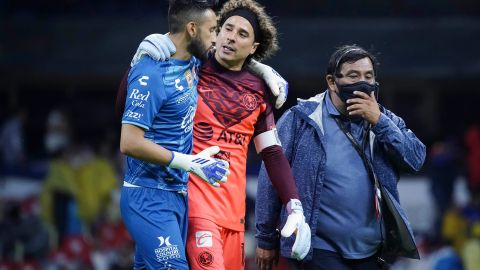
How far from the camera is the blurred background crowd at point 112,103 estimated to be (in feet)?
48.6

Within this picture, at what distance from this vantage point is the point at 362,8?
59.0 feet

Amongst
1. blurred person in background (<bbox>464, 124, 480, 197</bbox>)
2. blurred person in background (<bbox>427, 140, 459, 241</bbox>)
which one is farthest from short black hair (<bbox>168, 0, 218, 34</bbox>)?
blurred person in background (<bbox>464, 124, 480, 197</bbox>)

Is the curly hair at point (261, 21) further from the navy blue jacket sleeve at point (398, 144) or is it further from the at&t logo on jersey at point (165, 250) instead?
the at&t logo on jersey at point (165, 250)

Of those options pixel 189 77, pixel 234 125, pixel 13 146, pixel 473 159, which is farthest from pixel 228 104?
pixel 13 146

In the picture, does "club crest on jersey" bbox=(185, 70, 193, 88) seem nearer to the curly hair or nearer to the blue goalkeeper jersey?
the blue goalkeeper jersey

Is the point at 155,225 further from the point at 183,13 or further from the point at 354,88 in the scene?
the point at 354,88

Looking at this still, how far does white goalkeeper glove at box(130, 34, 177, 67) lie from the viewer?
625 centimetres

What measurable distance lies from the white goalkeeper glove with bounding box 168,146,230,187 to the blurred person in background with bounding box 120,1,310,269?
1.54 feet

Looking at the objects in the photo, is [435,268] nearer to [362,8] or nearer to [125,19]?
[362,8]

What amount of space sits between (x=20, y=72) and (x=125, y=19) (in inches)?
68.7

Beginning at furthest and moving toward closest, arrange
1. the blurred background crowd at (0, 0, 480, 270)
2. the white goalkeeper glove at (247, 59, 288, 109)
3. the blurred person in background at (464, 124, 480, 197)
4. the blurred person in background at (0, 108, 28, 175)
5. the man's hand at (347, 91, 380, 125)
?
1. the blurred person in background at (0, 108, 28, 175)
2. the blurred person in background at (464, 124, 480, 197)
3. the blurred background crowd at (0, 0, 480, 270)
4. the white goalkeeper glove at (247, 59, 288, 109)
5. the man's hand at (347, 91, 380, 125)

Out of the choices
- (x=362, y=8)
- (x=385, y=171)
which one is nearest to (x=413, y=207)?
(x=362, y=8)

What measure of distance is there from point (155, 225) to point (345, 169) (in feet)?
3.94

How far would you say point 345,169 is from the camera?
22.4 feet
